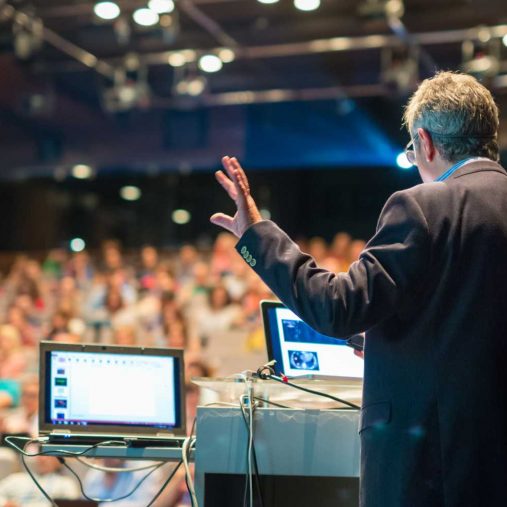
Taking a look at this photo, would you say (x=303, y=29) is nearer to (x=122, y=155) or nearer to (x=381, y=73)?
(x=381, y=73)

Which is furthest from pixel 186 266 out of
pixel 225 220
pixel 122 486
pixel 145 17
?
pixel 225 220

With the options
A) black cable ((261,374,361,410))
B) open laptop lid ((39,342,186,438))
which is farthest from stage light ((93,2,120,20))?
black cable ((261,374,361,410))

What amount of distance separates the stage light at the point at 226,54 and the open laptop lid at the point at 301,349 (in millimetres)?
6317

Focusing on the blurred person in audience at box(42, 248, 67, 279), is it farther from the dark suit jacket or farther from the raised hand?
the dark suit jacket

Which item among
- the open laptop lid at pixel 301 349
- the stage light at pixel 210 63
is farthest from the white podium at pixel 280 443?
the stage light at pixel 210 63

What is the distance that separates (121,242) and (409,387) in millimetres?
10217

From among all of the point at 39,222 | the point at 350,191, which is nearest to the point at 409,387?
the point at 350,191

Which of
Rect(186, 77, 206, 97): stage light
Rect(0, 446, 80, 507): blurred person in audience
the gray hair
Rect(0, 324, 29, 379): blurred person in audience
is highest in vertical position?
Rect(186, 77, 206, 97): stage light

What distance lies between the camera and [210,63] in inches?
337

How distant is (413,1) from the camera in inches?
282

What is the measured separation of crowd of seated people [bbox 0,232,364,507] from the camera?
3.86 metres

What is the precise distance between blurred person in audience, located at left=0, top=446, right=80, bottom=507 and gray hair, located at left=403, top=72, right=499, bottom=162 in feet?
8.84

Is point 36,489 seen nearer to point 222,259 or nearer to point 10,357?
→ point 10,357

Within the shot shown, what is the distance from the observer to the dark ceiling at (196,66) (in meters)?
7.37
